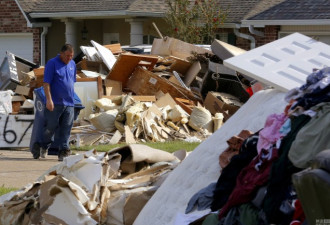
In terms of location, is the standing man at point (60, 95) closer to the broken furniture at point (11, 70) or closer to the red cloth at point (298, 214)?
the broken furniture at point (11, 70)

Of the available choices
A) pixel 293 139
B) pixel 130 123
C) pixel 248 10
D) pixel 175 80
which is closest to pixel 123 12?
pixel 248 10

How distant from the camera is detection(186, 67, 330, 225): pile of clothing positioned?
18.0 feet

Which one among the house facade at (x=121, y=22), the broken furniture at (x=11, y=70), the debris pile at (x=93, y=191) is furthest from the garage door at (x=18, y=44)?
the debris pile at (x=93, y=191)

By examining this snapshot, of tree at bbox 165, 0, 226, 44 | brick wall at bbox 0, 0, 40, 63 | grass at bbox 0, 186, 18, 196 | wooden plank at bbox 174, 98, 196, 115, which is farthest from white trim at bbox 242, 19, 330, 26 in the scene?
grass at bbox 0, 186, 18, 196

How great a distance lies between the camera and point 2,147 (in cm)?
1473

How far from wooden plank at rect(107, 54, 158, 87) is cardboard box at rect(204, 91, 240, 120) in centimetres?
166

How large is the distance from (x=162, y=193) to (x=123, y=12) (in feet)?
60.4

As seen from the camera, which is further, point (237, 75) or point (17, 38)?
point (17, 38)

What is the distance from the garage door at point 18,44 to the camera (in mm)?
27625

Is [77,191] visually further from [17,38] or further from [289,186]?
[17,38]

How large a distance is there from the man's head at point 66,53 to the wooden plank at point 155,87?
513 cm

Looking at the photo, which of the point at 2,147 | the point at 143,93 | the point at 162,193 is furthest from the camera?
the point at 143,93

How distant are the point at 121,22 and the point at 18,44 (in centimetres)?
368

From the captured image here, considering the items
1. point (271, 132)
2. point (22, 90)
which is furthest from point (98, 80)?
point (271, 132)
